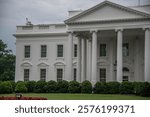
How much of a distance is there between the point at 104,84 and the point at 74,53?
6.64 meters

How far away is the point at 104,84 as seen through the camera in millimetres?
21156

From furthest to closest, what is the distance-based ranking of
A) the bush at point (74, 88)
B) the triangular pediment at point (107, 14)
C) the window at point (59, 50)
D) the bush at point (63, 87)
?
the window at point (59, 50)
the triangular pediment at point (107, 14)
the bush at point (63, 87)
the bush at point (74, 88)

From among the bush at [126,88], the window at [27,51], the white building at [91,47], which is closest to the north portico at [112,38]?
the white building at [91,47]

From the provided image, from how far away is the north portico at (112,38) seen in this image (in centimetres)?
2289

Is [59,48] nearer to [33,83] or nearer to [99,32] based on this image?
[99,32]

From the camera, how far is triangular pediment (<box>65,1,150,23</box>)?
22.8 metres

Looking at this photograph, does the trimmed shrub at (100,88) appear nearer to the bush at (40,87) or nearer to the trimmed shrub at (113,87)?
the trimmed shrub at (113,87)

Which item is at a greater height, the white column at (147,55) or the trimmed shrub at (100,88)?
the white column at (147,55)

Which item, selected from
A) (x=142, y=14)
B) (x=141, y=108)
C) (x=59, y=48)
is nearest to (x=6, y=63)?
(x=59, y=48)

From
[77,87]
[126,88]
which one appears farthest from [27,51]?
[126,88]

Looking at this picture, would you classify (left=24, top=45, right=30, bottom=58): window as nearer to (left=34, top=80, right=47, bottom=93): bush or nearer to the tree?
the tree

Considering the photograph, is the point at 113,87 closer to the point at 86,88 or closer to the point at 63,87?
the point at 86,88

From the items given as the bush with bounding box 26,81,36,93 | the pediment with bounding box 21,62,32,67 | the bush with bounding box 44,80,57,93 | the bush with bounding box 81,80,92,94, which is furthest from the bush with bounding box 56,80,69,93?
the pediment with bounding box 21,62,32,67

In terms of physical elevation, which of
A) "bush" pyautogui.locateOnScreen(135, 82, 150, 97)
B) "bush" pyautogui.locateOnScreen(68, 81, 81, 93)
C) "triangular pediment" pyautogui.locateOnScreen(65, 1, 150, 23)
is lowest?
"bush" pyautogui.locateOnScreen(68, 81, 81, 93)
